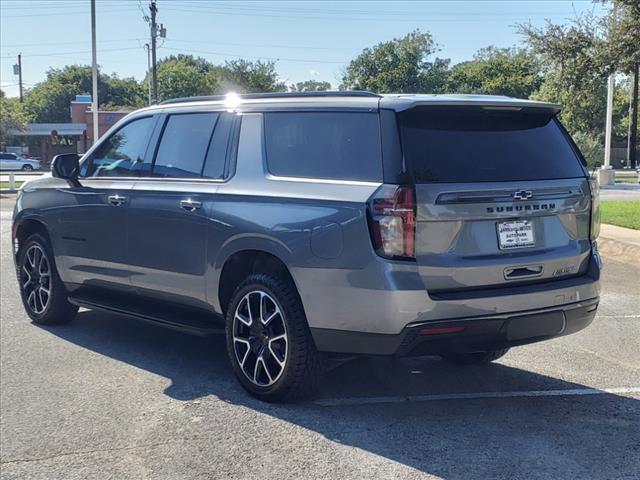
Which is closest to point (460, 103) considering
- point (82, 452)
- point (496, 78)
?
point (82, 452)

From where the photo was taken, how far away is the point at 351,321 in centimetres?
420

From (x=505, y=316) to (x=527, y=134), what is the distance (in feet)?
4.14

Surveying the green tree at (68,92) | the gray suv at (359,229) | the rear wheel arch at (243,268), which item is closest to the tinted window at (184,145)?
the gray suv at (359,229)

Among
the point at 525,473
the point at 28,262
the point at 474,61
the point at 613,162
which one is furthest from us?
the point at 474,61

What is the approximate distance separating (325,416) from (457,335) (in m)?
1.03

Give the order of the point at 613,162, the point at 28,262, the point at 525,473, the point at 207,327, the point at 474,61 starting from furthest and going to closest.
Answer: the point at 474,61 → the point at 613,162 → the point at 28,262 → the point at 207,327 → the point at 525,473

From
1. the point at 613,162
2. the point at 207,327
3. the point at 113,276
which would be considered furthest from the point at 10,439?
the point at 613,162

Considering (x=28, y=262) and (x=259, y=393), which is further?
(x=28, y=262)

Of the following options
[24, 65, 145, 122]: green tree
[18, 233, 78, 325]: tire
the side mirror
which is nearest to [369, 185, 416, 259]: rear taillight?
the side mirror

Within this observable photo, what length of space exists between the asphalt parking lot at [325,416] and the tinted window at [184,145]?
60.6 inches

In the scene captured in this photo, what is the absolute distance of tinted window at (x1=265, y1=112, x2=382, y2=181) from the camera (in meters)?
4.29

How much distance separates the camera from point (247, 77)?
195 ft

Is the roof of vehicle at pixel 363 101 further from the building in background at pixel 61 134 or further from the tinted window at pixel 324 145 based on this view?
the building in background at pixel 61 134

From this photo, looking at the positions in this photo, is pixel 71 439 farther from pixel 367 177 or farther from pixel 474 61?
pixel 474 61
